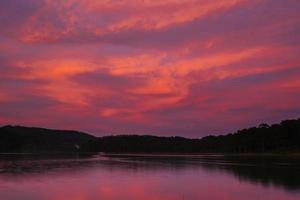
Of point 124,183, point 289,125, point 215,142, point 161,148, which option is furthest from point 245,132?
point 124,183

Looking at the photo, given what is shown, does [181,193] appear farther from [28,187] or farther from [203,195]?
[28,187]

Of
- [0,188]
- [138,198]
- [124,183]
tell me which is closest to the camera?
[138,198]

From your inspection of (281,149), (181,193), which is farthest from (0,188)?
(281,149)

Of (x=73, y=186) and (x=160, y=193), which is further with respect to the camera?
(x=73, y=186)

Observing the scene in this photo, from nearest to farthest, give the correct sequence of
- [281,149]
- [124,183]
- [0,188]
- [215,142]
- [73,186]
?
[0,188]
[73,186]
[124,183]
[281,149]
[215,142]

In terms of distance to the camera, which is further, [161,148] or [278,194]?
[161,148]

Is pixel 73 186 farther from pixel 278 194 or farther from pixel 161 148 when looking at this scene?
pixel 161 148

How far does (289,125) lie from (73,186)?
9108 centimetres

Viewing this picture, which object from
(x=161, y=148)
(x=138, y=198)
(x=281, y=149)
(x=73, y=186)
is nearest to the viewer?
(x=138, y=198)

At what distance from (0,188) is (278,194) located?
15.6 m

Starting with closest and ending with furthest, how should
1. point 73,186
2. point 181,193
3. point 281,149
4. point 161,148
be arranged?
1. point 181,193
2. point 73,186
3. point 281,149
4. point 161,148

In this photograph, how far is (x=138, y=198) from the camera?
2336 cm

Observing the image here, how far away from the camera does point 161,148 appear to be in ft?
600

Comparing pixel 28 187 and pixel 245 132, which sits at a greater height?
pixel 245 132
